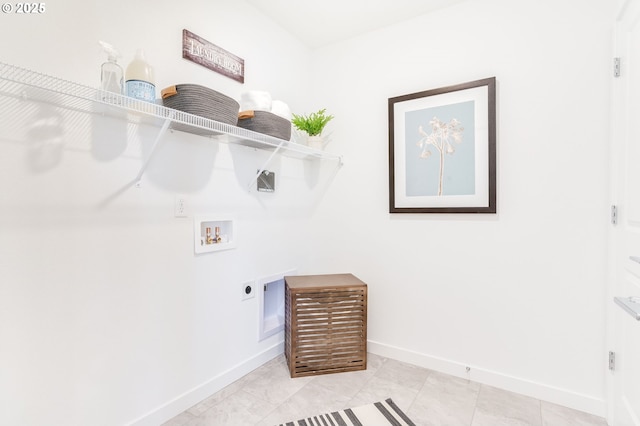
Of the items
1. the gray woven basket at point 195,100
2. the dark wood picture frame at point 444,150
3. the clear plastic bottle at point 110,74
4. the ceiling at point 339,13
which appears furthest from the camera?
the ceiling at point 339,13

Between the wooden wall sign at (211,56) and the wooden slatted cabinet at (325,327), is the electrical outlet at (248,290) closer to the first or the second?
the wooden slatted cabinet at (325,327)

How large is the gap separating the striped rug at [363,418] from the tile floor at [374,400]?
0.04 meters

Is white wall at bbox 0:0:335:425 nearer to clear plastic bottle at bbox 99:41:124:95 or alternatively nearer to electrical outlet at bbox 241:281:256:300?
electrical outlet at bbox 241:281:256:300

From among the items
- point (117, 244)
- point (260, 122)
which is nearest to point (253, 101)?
point (260, 122)

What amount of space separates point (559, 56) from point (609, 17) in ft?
0.82

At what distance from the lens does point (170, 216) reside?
1560mm

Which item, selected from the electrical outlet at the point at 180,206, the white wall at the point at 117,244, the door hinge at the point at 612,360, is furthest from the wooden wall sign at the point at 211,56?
the door hinge at the point at 612,360

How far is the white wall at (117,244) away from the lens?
1090mm

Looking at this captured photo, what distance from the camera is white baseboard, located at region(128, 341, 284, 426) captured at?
148 cm

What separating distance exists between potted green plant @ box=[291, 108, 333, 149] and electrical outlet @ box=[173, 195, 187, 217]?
1053 millimetres

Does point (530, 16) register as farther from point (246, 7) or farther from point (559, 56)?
point (246, 7)

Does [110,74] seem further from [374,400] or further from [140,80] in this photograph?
[374,400]

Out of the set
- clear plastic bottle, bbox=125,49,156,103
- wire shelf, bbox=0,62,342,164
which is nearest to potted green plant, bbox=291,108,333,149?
wire shelf, bbox=0,62,342,164

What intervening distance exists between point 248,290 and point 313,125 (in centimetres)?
127
